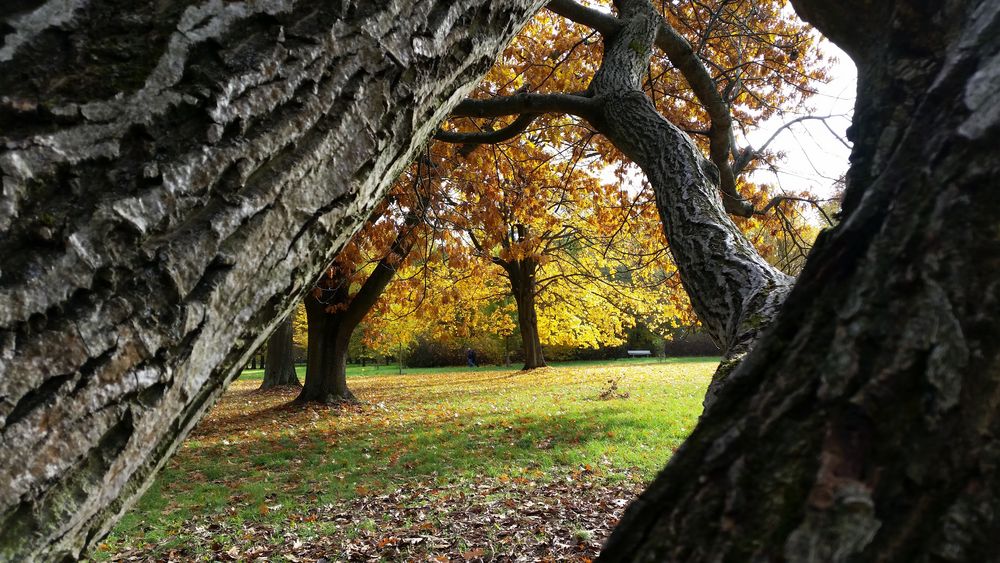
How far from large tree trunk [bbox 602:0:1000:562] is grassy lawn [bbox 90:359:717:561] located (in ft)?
11.8

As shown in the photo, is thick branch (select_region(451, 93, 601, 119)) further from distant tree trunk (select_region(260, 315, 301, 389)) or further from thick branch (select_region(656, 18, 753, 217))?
distant tree trunk (select_region(260, 315, 301, 389))

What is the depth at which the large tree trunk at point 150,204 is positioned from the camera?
2.81ft

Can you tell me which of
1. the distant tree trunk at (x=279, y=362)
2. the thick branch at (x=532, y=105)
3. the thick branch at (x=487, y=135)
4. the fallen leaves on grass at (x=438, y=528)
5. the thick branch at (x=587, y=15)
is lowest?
the fallen leaves on grass at (x=438, y=528)

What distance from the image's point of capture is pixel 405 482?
589 centimetres

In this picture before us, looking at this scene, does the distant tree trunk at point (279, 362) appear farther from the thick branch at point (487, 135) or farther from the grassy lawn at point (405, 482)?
the thick branch at point (487, 135)

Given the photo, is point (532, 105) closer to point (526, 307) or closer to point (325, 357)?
point (325, 357)

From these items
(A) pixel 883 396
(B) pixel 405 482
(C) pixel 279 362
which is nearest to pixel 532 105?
(A) pixel 883 396

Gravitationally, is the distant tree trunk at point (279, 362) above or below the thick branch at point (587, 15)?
below

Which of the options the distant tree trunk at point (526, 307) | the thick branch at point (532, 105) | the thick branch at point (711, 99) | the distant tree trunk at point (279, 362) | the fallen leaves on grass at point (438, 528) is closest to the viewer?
the thick branch at point (532, 105)

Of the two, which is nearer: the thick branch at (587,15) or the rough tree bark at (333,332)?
the thick branch at (587,15)

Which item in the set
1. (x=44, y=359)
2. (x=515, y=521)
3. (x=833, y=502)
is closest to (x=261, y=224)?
(x=44, y=359)

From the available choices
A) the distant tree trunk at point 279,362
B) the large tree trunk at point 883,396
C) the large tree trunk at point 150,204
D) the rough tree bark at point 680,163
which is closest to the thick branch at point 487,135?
the rough tree bark at point 680,163

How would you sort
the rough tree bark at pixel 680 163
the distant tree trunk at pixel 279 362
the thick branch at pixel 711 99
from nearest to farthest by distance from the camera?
the rough tree bark at pixel 680 163 → the thick branch at pixel 711 99 → the distant tree trunk at pixel 279 362

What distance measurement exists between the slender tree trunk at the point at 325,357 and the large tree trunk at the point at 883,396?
12.0 m
